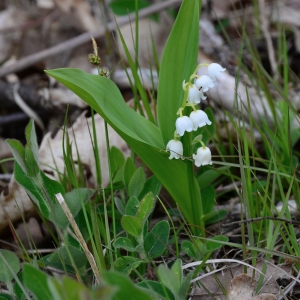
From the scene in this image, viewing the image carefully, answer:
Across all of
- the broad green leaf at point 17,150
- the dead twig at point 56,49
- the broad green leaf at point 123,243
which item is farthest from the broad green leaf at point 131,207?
the dead twig at point 56,49

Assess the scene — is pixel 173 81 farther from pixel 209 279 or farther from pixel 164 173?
pixel 209 279

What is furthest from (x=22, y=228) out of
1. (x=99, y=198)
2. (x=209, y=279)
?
(x=209, y=279)

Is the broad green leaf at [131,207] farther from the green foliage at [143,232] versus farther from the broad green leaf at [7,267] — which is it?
the broad green leaf at [7,267]

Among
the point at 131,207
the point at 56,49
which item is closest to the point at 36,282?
the point at 131,207

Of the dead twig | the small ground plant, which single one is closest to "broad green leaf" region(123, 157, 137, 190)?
the small ground plant

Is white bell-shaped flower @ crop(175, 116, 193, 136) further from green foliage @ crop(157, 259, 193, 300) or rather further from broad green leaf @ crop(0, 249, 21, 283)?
broad green leaf @ crop(0, 249, 21, 283)

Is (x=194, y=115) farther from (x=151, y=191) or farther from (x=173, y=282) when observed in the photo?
(x=173, y=282)
